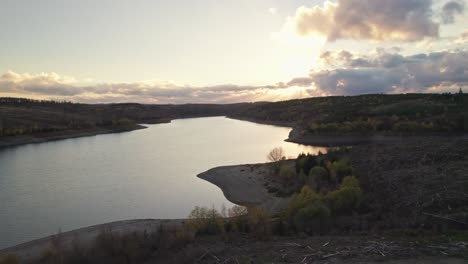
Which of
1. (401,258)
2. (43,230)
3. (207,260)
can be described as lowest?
(43,230)

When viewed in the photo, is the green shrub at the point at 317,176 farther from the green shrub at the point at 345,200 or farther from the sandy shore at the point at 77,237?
the sandy shore at the point at 77,237

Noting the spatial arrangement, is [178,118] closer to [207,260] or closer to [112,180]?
[112,180]

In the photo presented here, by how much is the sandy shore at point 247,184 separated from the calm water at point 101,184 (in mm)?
829

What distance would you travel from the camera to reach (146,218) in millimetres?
18750

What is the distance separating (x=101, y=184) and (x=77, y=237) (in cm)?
1278

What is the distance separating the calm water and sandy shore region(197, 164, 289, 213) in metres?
0.83

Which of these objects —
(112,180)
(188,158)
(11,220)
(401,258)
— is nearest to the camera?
(401,258)

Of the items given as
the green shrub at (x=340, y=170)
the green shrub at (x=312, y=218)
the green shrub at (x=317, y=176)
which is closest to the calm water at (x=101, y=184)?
the green shrub at (x=317, y=176)

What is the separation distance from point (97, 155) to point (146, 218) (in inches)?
1037

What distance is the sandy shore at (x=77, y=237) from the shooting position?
13.2 meters

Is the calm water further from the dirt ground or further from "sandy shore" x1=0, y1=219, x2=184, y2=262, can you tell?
the dirt ground

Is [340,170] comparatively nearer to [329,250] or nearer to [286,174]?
[286,174]

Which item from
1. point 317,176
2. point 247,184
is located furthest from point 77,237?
point 317,176

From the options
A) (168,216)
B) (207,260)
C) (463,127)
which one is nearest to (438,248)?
(207,260)
